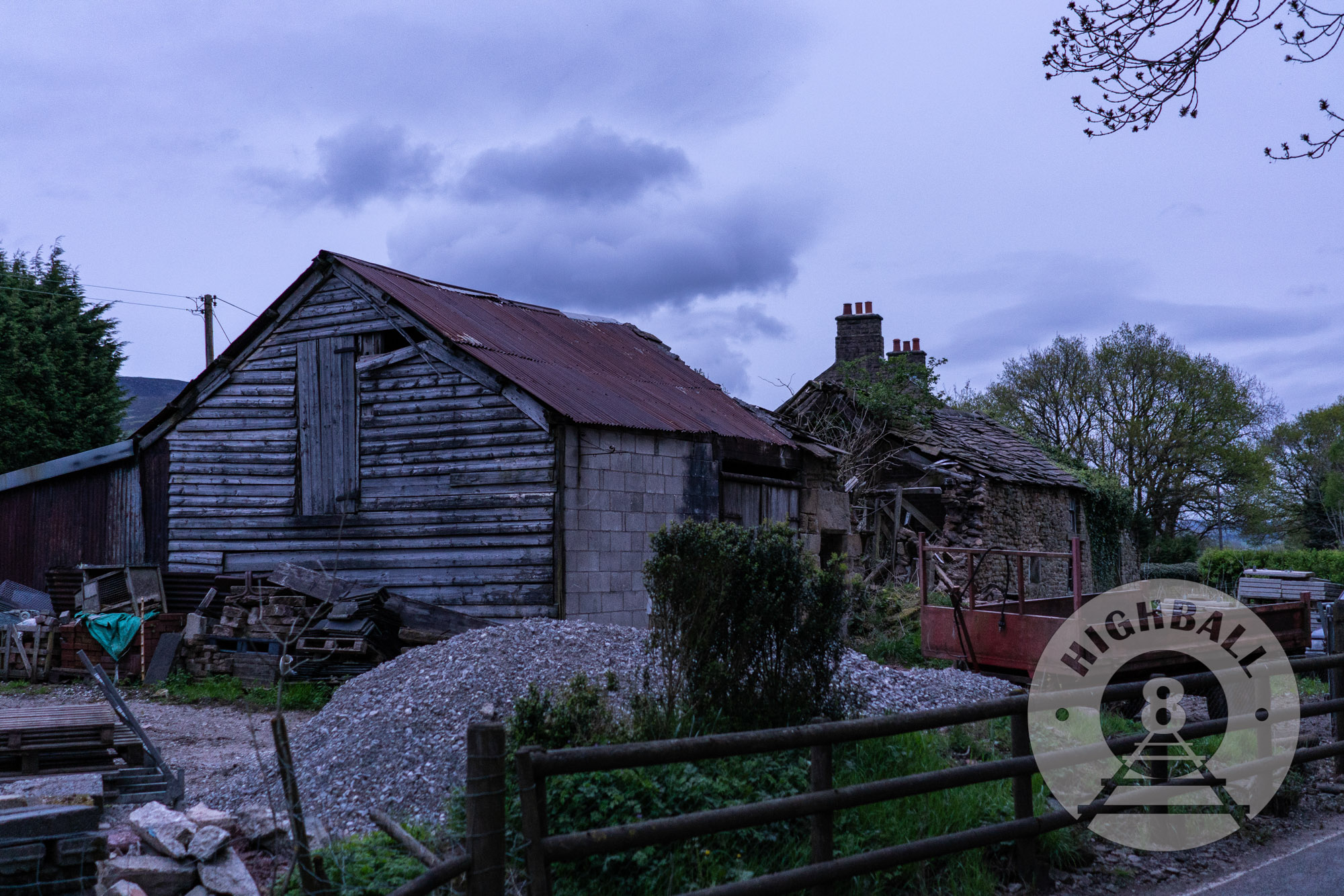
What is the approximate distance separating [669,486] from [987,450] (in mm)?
12486

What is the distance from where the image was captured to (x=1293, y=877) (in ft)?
17.3

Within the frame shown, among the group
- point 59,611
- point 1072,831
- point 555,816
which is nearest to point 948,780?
point 1072,831

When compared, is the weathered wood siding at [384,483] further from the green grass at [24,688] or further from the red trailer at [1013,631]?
the red trailer at [1013,631]

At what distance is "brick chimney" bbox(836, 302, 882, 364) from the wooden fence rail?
67.4 feet

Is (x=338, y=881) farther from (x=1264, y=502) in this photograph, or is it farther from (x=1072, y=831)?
(x=1264, y=502)

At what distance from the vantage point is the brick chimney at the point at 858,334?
26219 mm

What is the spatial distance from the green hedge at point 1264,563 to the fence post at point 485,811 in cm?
2700

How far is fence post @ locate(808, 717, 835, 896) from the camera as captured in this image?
4555mm

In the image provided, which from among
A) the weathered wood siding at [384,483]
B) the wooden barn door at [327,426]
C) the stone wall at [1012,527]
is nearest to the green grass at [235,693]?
the weathered wood siding at [384,483]

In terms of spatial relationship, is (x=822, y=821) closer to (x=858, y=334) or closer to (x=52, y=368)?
(x=858, y=334)

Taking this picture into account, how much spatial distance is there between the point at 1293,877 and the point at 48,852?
6.06 meters

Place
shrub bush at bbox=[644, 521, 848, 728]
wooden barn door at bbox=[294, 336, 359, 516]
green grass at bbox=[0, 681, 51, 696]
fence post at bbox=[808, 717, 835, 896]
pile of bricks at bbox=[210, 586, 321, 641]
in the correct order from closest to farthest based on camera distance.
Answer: fence post at bbox=[808, 717, 835, 896] → shrub bush at bbox=[644, 521, 848, 728] → green grass at bbox=[0, 681, 51, 696] → pile of bricks at bbox=[210, 586, 321, 641] → wooden barn door at bbox=[294, 336, 359, 516]

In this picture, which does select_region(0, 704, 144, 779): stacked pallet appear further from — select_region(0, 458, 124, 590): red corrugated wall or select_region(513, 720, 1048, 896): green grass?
select_region(0, 458, 124, 590): red corrugated wall

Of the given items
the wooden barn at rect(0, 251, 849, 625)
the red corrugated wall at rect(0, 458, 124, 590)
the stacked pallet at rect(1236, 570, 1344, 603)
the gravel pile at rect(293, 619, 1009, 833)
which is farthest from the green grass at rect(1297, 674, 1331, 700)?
the red corrugated wall at rect(0, 458, 124, 590)
